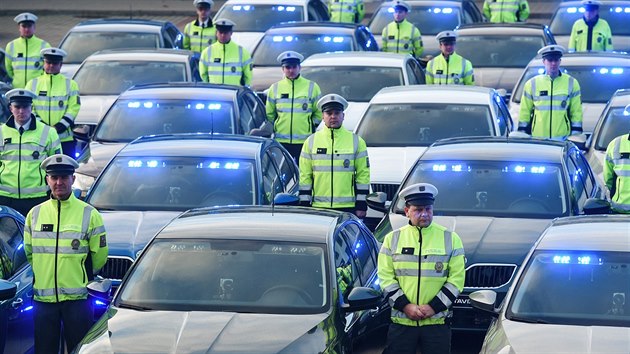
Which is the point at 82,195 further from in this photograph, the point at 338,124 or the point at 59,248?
the point at 59,248

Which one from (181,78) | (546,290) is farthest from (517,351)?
(181,78)

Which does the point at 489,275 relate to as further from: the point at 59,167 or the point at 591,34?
the point at 591,34

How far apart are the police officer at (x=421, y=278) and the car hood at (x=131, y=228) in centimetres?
285

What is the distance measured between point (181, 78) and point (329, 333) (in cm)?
1176

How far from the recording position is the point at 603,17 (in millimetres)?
28031

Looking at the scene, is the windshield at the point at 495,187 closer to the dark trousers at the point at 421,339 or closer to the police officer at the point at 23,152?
the police officer at the point at 23,152

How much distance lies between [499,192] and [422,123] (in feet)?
12.2

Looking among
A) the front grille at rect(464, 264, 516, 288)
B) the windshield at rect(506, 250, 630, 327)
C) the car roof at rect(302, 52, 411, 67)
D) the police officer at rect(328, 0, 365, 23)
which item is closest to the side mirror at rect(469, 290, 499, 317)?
the windshield at rect(506, 250, 630, 327)

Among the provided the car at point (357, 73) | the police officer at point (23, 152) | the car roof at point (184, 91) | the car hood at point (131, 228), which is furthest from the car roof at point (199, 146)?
the car at point (357, 73)

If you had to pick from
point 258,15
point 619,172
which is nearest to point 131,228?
point 619,172

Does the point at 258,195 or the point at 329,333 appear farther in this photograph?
the point at 258,195

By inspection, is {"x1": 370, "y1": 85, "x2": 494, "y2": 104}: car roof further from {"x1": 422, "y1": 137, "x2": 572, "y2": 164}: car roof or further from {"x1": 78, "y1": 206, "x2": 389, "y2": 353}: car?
{"x1": 78, "y1": 206, "x2": 389, "y2": 353}: car

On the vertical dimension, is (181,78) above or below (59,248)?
above

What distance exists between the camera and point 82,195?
51.3 feet
